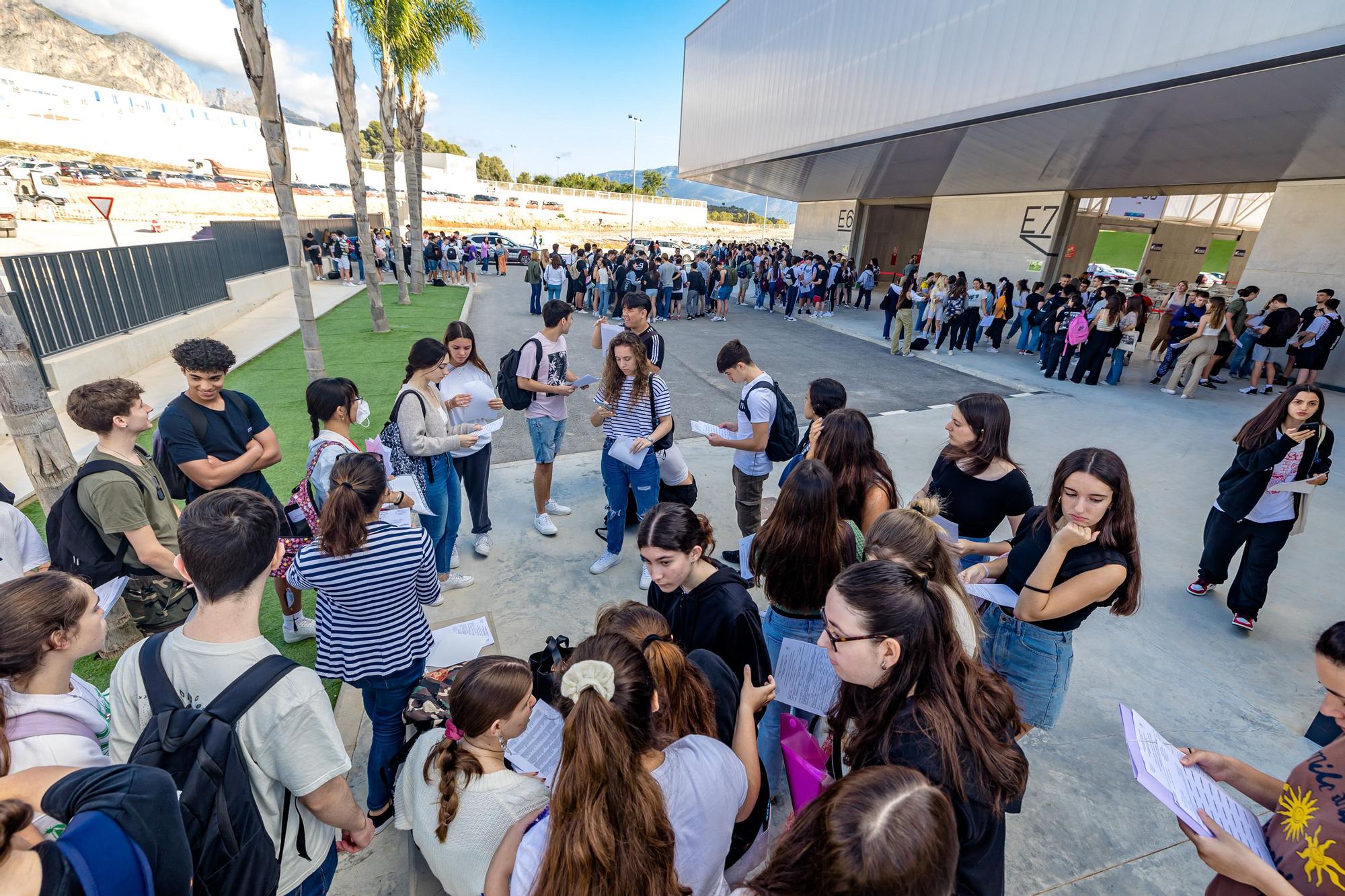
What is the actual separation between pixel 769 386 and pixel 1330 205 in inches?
589

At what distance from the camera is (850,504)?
3.05 meters

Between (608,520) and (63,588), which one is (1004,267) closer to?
(608,520)

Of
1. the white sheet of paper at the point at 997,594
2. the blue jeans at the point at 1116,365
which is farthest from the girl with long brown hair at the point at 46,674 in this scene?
the blue jeans at the point at 1116,365

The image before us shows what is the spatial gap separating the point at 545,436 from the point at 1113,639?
457 cm

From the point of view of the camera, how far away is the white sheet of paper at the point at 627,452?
427cm


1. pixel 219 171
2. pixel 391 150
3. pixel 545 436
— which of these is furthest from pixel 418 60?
pixel 219 171

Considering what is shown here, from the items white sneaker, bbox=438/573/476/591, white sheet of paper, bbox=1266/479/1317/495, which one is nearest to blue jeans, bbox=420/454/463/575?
white sneaker, bbox=438/573/476/591

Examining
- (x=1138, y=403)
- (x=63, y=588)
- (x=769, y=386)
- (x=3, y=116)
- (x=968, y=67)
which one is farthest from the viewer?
(x=3, y=116)

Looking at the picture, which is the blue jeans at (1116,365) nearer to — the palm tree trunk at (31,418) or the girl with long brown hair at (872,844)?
the girl with long brown hair at (872,844)

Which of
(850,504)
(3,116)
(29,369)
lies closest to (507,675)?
(850,504)

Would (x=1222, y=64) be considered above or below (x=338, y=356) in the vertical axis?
above

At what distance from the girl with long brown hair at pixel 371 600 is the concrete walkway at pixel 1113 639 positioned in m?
0.53

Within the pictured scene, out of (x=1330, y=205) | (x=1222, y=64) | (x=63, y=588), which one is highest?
(x=1222, y=64)

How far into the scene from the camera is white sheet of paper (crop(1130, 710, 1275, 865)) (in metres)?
1.64
